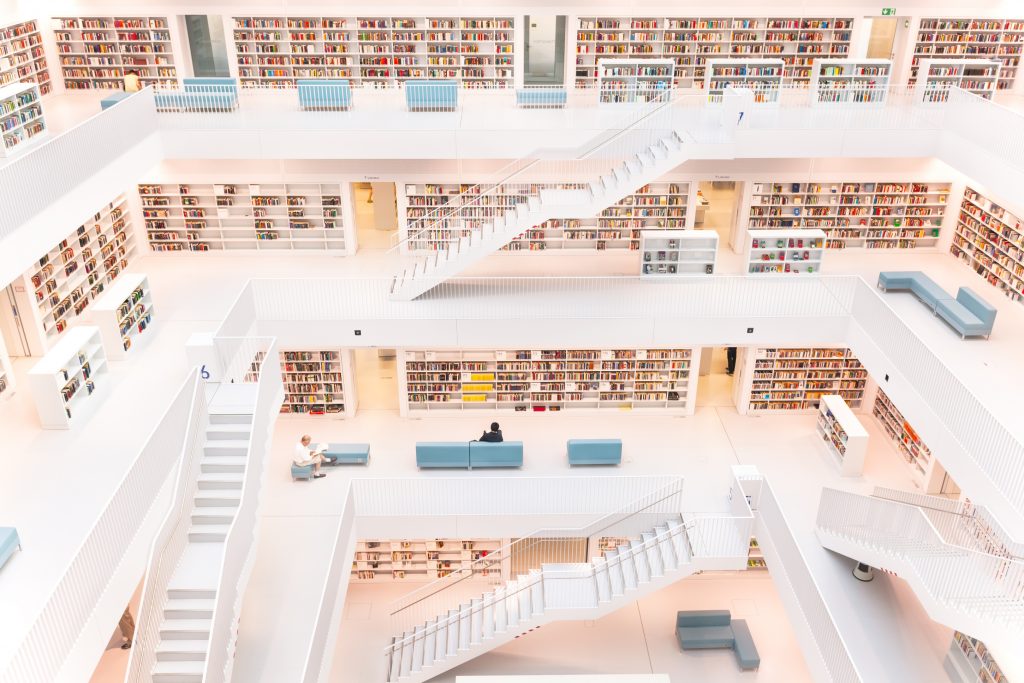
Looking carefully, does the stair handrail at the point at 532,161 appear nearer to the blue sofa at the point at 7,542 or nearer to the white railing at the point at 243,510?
the white railing at the point at 243,510

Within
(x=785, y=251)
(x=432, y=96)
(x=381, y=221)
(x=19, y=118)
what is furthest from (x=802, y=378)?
(x=19, y=118)

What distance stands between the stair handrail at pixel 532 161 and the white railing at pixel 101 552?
5.49m

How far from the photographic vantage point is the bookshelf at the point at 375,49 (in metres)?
16.4

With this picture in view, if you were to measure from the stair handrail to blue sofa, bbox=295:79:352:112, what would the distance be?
2.67 m

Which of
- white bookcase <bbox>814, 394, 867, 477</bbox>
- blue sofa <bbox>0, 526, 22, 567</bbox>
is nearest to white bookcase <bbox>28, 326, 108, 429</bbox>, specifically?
blue sofa <bbox>0, 526, 22, 567</bbox>

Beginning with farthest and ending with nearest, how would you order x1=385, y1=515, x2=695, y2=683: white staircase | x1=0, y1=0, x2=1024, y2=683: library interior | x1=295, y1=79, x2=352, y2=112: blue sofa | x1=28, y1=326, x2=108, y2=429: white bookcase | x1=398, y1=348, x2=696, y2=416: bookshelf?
1. x1=398, y1=348, x2=696, y2=416: bookshelf
2. x1=295, y1=79, x2=352, y2=112: blue sofa
3. x1=385, y1=515, x2=695, y2=683: white staircase
4. x1=28, y1=326, x2=108, y2=429: white bookcase
5. x1=0, y1=0, x2=1024, y2=683: library interior

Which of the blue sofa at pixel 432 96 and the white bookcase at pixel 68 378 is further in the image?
the blue sofa at pixel 432 96

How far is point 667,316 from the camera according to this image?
13867 mm

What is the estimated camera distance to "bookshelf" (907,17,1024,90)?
53.7 feet

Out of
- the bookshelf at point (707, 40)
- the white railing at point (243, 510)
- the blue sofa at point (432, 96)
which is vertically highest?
the bookshelf at point (707, 40)

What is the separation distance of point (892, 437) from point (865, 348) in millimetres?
2820

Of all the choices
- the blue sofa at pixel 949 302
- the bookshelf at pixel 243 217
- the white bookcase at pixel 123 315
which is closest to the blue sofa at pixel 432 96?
the bookshelf at pixel 243 217

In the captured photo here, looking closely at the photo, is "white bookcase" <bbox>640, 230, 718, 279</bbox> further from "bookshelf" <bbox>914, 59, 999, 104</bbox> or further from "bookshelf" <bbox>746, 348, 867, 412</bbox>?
"bookshelf" <bbox>914, 59, 999, 104</bbox>

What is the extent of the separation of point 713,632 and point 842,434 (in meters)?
4.18
